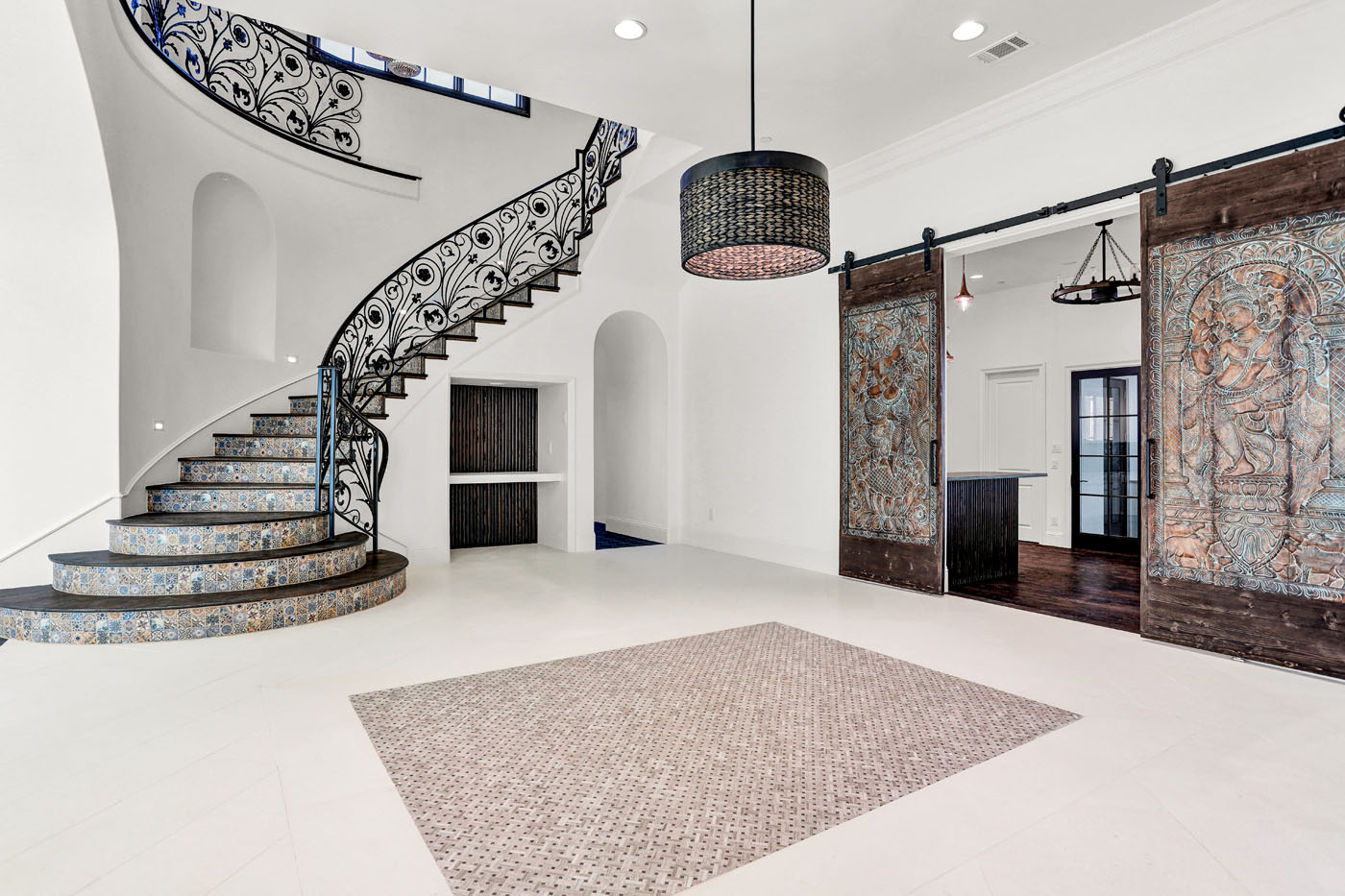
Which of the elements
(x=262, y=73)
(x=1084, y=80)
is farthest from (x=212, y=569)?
(x=1084, y=80)

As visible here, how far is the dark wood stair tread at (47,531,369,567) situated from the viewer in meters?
4.39

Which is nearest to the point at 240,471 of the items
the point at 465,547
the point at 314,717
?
the point at 465,547

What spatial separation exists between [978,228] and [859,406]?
63.3 inches

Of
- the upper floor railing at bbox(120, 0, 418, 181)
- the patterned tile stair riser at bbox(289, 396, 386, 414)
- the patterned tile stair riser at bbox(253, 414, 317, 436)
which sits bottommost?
the patterned tile stair riser at bbox(253, 414, 317, 436)

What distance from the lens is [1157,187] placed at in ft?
13.4

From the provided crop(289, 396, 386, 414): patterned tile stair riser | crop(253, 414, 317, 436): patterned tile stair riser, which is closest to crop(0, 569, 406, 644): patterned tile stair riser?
crop(253, 414, 317, 436): patterned tile stair riser

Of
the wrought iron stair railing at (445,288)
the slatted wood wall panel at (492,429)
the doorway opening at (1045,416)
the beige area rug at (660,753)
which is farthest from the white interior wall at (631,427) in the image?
the beige area rug at (660,753)

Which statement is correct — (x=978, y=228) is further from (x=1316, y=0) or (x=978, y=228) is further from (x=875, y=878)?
(x=875, y=878)

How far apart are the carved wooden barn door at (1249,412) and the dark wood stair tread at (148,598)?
16.5 ft

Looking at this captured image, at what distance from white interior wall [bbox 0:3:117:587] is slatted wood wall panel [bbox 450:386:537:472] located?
10.7ft

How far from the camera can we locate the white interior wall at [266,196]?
5191mm

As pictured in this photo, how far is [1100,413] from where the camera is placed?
8.15 m

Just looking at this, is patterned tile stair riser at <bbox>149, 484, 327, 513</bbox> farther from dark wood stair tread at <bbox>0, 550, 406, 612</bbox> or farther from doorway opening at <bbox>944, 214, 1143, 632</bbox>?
doorway opening at <bbox>944, 214, 1143, 632</bbox>

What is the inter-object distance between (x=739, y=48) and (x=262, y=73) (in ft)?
17.2
